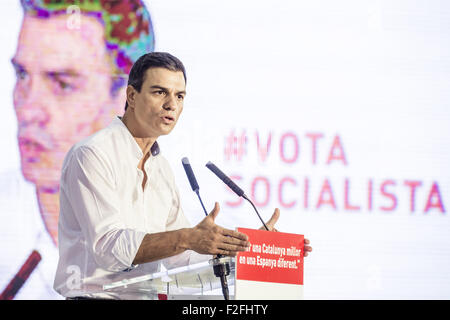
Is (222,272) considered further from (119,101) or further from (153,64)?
(119,101)

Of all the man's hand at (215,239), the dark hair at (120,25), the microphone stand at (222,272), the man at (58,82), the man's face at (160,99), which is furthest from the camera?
the dark hair at (120,25)

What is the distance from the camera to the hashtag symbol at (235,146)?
Result: 156 inches

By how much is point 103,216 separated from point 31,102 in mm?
1589

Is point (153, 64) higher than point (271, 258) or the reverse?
higher

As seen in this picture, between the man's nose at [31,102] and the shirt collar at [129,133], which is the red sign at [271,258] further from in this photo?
the man's nose at [31,102]

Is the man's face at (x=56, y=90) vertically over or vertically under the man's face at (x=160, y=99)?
over

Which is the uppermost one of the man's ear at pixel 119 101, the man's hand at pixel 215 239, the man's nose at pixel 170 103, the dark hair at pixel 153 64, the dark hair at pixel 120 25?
the dark hair at pixel 120 25

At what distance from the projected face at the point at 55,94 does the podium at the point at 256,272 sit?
1.52 metres

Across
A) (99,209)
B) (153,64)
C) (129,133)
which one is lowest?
(99,209)

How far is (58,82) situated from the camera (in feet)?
12.7

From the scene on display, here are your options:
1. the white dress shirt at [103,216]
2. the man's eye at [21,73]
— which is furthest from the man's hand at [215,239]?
the man's eye at [21,73]

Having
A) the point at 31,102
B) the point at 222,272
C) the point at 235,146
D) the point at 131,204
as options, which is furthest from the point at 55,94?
the point at 222,272

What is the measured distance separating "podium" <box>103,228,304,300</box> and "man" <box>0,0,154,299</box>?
147 cm

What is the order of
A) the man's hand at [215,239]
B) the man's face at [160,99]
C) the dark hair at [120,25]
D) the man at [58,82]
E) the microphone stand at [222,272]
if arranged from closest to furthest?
the man's hand at [215,239]
the microphone stand at [222,272]
the man's face at [160,99]
the man at [58,82]
the dark hair at [120,25]
